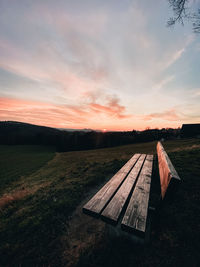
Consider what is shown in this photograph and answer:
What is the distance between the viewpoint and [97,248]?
163cm

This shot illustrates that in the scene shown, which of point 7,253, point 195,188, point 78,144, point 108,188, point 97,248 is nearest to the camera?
point 97,248

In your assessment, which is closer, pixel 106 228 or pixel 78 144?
pixel 106 228

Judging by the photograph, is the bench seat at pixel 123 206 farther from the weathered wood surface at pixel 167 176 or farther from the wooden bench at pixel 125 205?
the weathered wood surface at pixel 167 176

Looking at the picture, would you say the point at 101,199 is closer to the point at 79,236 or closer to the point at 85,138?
the point at 79,236

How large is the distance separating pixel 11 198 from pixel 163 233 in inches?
181

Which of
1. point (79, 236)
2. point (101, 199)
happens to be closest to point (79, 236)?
point (79, 236)

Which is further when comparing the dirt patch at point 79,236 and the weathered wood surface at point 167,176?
the dirt patch at point 79,236

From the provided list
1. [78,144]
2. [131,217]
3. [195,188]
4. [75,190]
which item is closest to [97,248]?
[131,217]

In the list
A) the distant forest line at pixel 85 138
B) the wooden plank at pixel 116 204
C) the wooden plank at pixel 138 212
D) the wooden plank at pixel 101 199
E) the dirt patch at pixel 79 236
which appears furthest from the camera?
the distant forest line at pixel 85 138

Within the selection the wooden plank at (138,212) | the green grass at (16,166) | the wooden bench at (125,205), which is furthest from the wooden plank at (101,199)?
the green grass at (16,166)

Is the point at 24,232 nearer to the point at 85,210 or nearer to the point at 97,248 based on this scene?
the point at 97,248

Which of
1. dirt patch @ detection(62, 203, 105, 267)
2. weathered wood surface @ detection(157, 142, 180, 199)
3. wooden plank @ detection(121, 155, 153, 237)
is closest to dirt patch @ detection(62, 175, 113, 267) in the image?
dirt patch @ detection(62, 203, 105, 267)

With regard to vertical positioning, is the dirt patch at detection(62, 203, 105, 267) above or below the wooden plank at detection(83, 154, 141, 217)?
below

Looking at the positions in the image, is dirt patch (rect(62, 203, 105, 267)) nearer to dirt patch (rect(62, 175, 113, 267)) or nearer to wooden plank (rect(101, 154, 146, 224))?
dirt patch (rect(62, 175, 113, 267))
